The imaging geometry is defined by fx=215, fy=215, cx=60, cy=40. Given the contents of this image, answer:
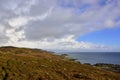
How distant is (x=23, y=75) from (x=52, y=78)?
22.0ft

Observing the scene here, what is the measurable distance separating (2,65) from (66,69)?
56.3 feet

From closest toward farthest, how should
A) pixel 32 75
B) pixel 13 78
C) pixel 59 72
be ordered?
pixel 13 78
pixel 32 75
pixel 59 72

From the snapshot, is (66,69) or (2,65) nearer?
(2,65)

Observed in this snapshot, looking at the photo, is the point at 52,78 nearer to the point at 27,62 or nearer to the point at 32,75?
the point at 32,75

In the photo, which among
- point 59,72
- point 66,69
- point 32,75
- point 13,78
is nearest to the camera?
point 13,78

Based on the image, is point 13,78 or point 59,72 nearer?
point 13,78

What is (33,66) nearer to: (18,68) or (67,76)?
(18,68)

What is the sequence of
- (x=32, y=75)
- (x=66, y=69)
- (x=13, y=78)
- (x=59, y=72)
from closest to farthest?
(x=13, y=78), (x=32, y=75), (x=59, y=72), (x=66, y=69)

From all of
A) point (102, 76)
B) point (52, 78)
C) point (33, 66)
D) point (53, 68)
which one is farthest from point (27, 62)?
point (102, 76)

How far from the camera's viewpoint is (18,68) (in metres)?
53.6

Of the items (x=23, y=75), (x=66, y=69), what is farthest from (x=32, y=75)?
(x=66, y=69)

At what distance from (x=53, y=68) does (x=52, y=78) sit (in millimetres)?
9161

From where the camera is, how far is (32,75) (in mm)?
50625

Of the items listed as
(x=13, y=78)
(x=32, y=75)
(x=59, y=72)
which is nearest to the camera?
(x=13, y=78)
